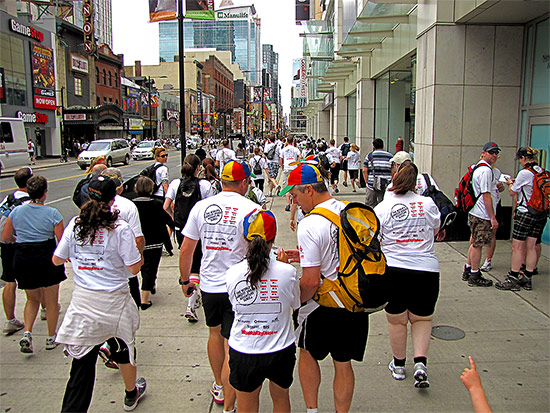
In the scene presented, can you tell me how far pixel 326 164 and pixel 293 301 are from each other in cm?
684

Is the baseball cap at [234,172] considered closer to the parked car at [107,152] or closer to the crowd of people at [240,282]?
the crowd of people at [240,282]

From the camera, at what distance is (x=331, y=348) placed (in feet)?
10.7

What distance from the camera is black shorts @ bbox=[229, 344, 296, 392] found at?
279 centimetres

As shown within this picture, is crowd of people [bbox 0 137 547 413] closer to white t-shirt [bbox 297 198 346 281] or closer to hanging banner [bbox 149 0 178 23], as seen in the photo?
white t-shirt [bbox 297 198 346 281]

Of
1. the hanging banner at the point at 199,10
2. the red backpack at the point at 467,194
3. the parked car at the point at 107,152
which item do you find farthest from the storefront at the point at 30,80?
the red backpack at the point at 467,194

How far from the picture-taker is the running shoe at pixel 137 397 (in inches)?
148

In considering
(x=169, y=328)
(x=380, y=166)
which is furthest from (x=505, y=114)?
(x=169, y=328)

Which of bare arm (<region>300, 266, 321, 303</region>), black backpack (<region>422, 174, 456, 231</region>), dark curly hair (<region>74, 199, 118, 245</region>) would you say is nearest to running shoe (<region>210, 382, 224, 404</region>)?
bare arm (<region>300, 266, 321, 303</region>)

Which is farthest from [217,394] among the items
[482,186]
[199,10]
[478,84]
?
[199,10]

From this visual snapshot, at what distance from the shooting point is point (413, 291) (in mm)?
4016

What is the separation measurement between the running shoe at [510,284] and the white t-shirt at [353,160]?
9675 millimetres

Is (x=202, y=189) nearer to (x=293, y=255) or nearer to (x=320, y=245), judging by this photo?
(x=293, y=255)

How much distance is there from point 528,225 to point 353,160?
32.0 feet

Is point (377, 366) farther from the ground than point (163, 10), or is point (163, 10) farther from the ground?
point (163, 10)
